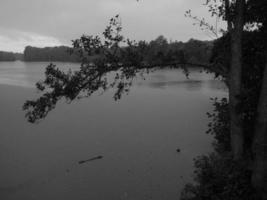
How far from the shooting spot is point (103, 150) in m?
6.97

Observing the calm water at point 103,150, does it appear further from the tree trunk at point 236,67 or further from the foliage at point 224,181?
the foliage at point 224,181

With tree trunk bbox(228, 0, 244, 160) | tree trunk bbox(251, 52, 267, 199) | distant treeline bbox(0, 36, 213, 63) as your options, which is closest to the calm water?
distant treeline bbox(0, 36, 213, 63)

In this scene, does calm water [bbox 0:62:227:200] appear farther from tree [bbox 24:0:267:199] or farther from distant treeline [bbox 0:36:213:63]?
tree [bbox 24:0:267:199]

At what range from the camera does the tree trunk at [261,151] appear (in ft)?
10.9

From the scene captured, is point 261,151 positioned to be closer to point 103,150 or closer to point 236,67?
point 236,67

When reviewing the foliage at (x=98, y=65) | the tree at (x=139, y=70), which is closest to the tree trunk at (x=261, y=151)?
the tree at (x=139, y=70)

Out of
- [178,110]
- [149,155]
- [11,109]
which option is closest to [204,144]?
[149,155]

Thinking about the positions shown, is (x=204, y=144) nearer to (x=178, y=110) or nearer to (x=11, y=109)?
(x=178, y=110)

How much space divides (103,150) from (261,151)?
13.8 ft

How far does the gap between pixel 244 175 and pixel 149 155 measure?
3.17 meters

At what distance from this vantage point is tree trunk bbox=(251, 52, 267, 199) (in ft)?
10.9

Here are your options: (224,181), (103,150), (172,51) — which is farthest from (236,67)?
(103,150)

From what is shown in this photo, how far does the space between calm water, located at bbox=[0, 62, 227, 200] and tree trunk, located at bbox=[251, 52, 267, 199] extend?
4.20ft

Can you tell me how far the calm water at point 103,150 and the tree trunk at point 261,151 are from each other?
1279 millimetres
